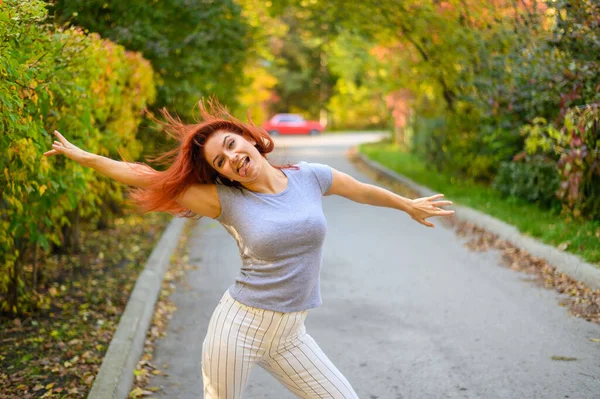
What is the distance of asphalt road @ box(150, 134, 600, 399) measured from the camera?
5.02m

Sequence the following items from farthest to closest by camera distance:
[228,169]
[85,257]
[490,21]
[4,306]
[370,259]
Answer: [490,21], [370,259], [85,257], [4,306], [228,169]

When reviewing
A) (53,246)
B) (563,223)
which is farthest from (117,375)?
(563,223)

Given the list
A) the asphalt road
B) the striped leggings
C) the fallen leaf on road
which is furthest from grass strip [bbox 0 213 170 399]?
the fallen leaf on road

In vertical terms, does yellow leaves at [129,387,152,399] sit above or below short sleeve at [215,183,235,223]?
below

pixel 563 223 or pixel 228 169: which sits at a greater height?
pixel 228 169

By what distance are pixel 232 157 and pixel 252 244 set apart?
0.37 meters

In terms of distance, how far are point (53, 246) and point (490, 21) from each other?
8.61m

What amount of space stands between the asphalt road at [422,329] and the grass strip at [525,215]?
64 cm

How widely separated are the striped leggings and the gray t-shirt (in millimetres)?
64

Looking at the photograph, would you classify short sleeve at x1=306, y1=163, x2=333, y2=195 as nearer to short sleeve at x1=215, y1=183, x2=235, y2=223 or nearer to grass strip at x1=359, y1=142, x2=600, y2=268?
short sleeve at x1=215, y1=183, x2=235, y2=223

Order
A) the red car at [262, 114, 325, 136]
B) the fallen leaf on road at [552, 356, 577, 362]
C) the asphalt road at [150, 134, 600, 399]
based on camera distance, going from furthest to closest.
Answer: the red car at [262, 114, 325, 136], the fallen leaf on road at [552, 356, 577, 362], the asphalt road at [150, 134, 600, 399]

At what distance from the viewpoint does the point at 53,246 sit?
880 cm

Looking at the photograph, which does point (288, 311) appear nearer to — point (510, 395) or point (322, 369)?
point (322, 369)

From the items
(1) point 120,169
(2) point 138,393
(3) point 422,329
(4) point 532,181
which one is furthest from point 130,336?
(4) point 532,181
